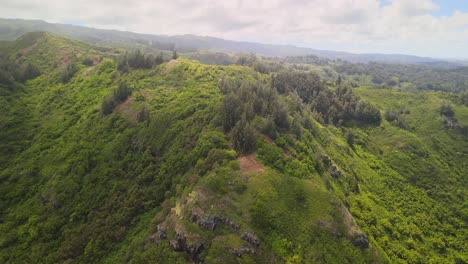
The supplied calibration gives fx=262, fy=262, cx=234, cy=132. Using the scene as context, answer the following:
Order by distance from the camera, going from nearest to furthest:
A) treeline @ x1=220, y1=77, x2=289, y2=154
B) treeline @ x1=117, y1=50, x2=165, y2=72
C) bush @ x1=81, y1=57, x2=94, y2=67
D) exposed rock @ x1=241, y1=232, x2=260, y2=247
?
exposed rock @ x1=241, y1=232, x2=260, y2=247
treeline @ x1=220, y1=77, x2=289, y2=154
treeline @ x1=117, y1=50, x2=165, y2=72
bush @ x1=81, y1=57, x2=94, y2=67

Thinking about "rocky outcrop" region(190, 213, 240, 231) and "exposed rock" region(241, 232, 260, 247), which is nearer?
"exposed rock" region(241, 232, 260, 247)

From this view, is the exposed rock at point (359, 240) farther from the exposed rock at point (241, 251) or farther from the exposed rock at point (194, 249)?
the exposed rock at point (194, 249)

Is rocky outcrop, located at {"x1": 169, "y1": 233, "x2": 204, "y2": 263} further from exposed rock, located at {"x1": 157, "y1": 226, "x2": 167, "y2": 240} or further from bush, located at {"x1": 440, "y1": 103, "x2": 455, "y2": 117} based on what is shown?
bush, located at {"x1": 440, "y1": 103, "x2": 455, "y2": 117}

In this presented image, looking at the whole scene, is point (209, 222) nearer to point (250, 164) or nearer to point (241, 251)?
point (241, 251)

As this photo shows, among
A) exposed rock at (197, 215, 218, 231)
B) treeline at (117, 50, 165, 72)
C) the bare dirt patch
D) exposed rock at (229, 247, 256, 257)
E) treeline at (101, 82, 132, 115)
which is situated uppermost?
treeline at (117, 50, 165, 72)

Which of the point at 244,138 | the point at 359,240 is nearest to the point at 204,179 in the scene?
the point at 244,138

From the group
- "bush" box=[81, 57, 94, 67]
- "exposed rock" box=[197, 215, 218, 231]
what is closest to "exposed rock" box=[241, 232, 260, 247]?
"exposed rock" box=[197, 215, 218, 231]

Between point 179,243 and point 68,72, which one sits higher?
point 68,72

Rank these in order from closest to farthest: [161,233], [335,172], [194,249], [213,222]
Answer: [194,249] → [213,222] → [161,233] → [335,172]
